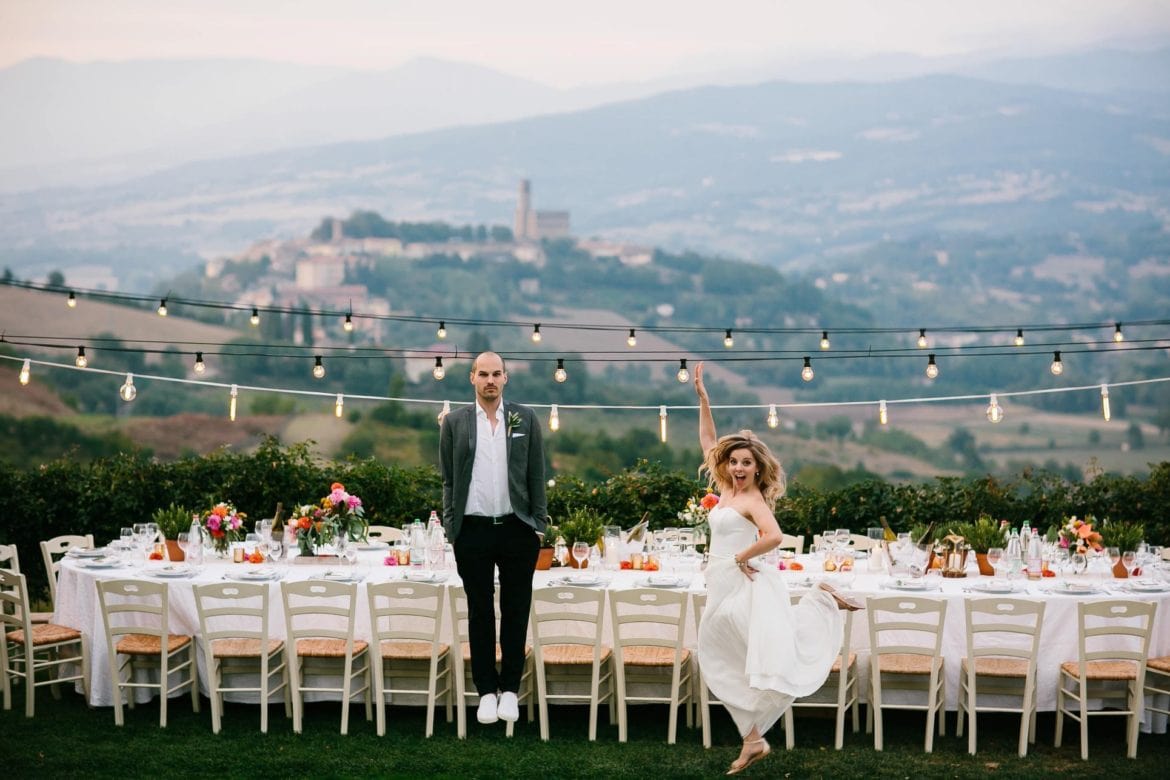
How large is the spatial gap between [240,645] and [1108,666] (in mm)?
4942

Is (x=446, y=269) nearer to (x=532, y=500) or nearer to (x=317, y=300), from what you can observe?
(x=317, y=300)

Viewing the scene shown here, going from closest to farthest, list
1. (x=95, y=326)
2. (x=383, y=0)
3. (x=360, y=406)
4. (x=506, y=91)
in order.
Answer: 1. (x=360, y=406)
2. (x=95, y=326)
3. (x=383, y=0)
4. (x=506, y=91)

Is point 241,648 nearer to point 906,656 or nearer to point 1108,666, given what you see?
point 906,656

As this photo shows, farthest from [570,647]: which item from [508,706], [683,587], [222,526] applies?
[222,526]

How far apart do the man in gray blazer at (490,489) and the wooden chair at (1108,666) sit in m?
3.01

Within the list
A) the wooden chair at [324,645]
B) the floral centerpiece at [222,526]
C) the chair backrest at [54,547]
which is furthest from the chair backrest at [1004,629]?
the chair backrest at [54,547]

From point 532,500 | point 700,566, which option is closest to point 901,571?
point 700,566

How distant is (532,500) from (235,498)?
640 centimetres

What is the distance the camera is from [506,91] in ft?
211

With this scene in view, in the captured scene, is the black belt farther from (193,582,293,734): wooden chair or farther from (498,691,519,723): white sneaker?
(193,582,293,734): wooden chair

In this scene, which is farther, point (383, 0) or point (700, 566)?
point (383, 0)

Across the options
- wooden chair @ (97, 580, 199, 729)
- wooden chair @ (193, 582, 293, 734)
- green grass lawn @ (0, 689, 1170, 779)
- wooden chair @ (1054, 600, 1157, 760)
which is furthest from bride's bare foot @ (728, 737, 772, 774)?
wooden chair @ (97, 580, 199, 729)

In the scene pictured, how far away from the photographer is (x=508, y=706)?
6.24 m

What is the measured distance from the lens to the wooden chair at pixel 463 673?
23.6ft
